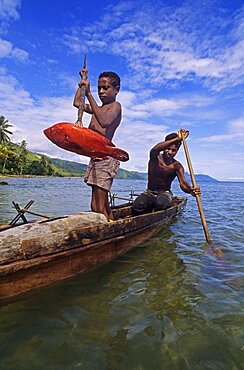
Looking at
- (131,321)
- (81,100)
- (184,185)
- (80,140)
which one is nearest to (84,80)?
(81,100)

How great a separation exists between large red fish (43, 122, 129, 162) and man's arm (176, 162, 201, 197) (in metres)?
2.67

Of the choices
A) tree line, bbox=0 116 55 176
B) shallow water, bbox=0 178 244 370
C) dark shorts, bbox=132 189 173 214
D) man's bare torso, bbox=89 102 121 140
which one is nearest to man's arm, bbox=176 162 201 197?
dark shorts, bbox=132 189 173 214

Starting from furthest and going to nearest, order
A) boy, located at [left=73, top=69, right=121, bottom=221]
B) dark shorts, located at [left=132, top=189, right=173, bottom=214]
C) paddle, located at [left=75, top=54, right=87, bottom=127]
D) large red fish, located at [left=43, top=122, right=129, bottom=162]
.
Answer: dark shorts, located at [left=132, top=189, right=173, bottom=214] < boy, located at [left=73, top=69, right=121, bottom=221] < paddle, located at [left=75, top=54, right=87, bottom=127] < large red fish, located at [left=43, top=122, right=129, bottom=162]

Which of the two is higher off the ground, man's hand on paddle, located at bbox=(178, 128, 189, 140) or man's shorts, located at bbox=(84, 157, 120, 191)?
man's hand on paddle, located at bbox=(178, 128, 189, 140)

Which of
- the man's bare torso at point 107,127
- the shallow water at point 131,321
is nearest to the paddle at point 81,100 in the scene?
the man's bare torso at point 107,127

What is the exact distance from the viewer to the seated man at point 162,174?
6422 millimetres

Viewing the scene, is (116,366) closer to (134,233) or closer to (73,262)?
(73,262)

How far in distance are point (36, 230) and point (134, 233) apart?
7.53ft

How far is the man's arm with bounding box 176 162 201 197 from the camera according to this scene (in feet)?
19.9

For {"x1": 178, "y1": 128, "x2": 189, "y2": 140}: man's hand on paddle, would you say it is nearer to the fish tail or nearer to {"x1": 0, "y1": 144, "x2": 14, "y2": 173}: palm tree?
the fish tail

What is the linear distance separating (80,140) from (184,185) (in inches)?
140

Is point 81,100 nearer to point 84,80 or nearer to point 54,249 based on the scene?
point 84,80

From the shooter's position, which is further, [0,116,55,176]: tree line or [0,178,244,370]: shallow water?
[0,116,55,176]: tree line

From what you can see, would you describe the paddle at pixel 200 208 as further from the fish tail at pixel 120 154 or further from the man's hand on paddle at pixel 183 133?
the fish tail at pixel 120 154
